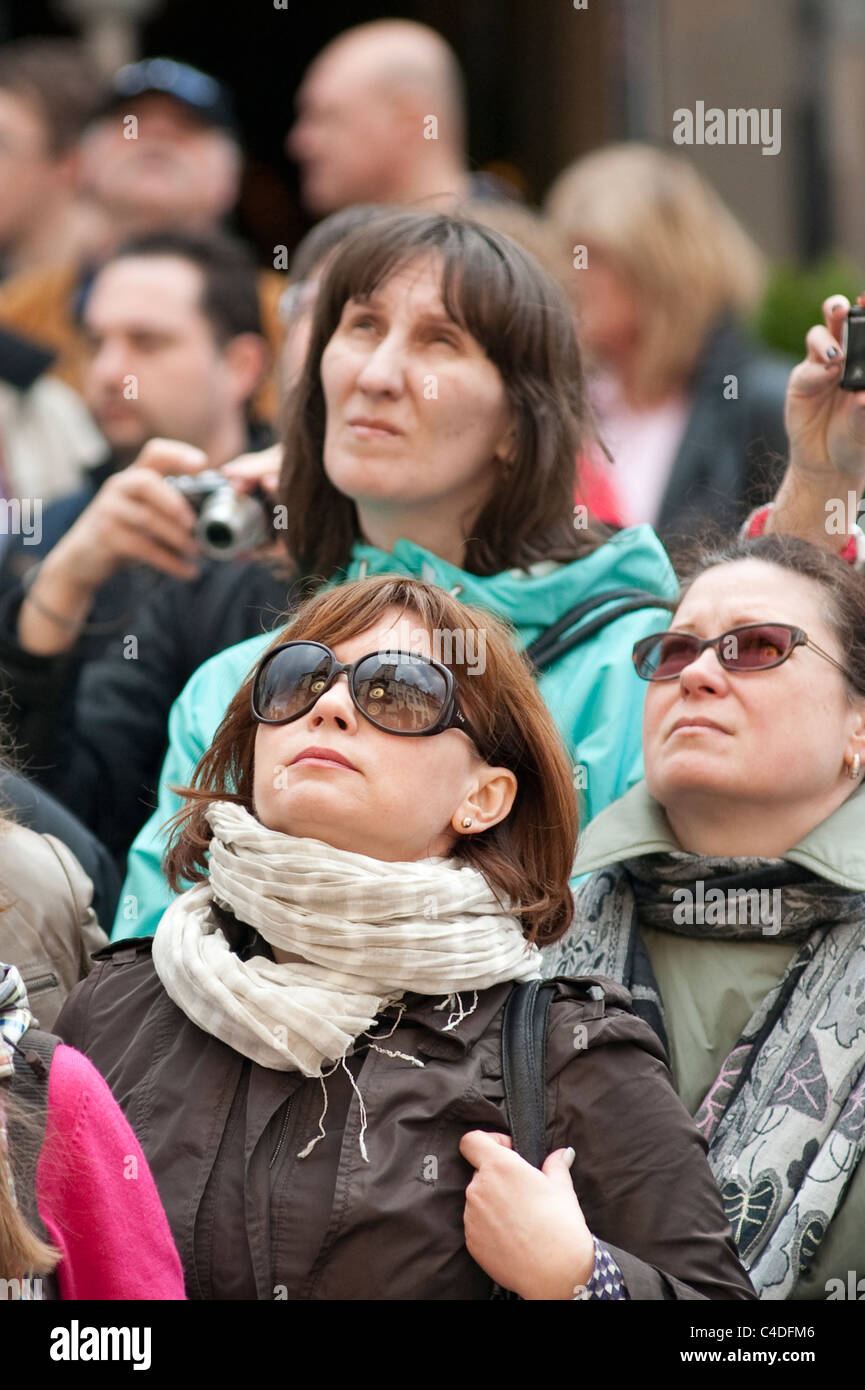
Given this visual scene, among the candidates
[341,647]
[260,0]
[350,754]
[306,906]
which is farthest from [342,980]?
[260,0]

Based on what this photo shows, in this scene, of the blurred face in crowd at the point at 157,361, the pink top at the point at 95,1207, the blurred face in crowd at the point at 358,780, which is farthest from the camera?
the blurred face in crowd at the point at 157,361

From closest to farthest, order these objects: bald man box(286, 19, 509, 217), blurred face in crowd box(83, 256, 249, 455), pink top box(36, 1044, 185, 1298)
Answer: pink top box(36, 1044, 185, 1298), blurred face in crowd box(83, 256, 249, 455), bald man box(286, 19, 509, 217)

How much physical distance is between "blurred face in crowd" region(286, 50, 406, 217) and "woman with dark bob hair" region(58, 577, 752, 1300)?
3876 mm

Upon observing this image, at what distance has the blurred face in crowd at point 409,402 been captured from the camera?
12.2 ft

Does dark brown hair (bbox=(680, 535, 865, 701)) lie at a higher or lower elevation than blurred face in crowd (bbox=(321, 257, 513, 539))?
lower

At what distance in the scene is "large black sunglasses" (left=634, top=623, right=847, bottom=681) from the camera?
10.3 feet

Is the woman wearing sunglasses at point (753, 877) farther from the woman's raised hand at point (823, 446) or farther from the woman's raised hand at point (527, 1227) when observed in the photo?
the woman's raised hand at point (527, 1227)

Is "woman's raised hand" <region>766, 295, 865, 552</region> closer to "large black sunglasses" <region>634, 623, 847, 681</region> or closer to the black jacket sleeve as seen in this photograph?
"large black sunglasses" <region>634, 623, 847, 681</region>

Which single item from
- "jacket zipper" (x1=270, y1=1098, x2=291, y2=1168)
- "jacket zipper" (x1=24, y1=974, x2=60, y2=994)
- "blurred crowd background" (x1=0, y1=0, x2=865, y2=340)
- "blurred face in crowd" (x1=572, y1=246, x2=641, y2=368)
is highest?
"blurred crowd background" (x1=0, y1=0, x2=865, y2=340)

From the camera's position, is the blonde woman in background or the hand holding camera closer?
the hand holding camera

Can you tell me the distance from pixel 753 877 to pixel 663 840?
159mm

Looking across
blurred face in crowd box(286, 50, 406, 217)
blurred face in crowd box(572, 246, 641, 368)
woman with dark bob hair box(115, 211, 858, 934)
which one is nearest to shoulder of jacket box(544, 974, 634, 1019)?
woman with dark bob hair box(115, 211, 858, 934)

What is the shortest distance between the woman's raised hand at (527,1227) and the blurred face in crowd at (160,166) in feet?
16.4

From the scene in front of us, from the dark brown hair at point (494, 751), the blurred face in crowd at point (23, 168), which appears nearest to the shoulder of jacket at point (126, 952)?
the dark brown hair at point (494, 751)
